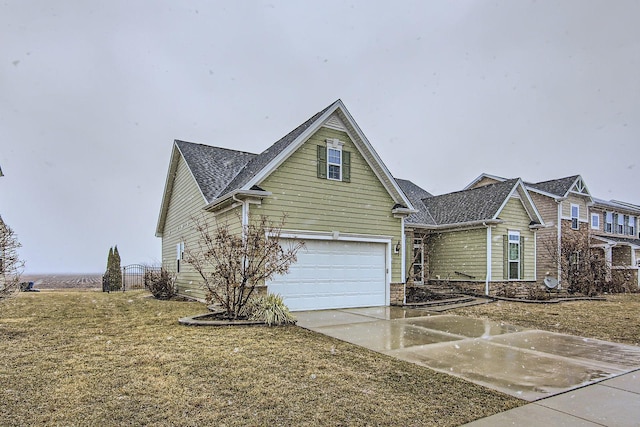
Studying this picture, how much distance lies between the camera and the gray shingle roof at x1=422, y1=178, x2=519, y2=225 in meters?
18.0

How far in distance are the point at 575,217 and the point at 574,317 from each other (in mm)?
15873

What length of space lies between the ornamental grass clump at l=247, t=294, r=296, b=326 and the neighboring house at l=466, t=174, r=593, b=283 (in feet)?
60.3

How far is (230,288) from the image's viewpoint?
976 cm

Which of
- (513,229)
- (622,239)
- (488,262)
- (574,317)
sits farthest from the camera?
(622,239)

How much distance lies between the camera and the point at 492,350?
7.16m

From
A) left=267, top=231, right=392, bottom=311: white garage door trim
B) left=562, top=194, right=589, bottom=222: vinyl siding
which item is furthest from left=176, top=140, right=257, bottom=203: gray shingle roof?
left=562, top=194, right=589, bottom=222: vinyl siding

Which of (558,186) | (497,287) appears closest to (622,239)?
(558,186)

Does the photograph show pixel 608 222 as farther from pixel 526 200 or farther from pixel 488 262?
pixel 488 262

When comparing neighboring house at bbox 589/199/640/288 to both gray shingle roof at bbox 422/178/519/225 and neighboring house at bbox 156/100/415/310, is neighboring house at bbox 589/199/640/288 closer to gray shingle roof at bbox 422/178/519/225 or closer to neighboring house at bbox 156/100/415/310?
gray shingle roof at bbox 422/178/519/225

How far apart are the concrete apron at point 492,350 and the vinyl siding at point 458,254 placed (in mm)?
7664

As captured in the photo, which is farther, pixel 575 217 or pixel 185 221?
pixel 575 217

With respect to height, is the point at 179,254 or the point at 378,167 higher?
the point at 378,167

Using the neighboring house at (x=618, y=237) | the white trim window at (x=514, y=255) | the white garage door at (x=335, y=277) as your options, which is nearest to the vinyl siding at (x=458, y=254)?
the white trim window at (x=514, y=255)

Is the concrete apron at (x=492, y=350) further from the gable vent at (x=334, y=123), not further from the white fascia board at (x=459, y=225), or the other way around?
the white fascia board at (x=459, y=225)
